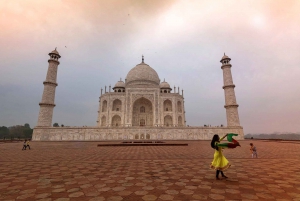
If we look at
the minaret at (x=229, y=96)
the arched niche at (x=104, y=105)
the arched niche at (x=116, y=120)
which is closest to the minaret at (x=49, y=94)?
the arched niche at (x=104, y=105)

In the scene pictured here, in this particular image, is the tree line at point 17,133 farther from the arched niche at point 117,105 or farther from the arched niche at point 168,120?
the arched niche at point 168,120

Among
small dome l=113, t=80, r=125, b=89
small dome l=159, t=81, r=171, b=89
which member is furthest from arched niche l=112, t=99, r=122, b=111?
small dome l=159, t=81, r=171, b=89

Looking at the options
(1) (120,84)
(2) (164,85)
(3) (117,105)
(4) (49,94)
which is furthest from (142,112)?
(4) (49,94)

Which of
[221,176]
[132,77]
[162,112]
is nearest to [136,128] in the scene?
[162,112]

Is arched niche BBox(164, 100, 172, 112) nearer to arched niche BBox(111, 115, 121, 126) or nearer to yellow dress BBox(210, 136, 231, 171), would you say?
arched niche BBox(111, 115, 121, 126)

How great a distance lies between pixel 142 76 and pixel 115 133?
52.3ft

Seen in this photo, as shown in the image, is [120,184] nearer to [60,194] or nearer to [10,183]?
[60,194]

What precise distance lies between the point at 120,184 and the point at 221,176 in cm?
233

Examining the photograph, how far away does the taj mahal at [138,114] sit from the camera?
22750mm

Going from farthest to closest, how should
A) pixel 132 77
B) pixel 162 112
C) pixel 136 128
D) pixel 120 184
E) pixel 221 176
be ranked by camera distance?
pixel 132 77, pixel 162 112, pixel 136 128, pixel 221 176, pixel 120 184

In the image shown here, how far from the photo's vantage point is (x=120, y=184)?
3.23 meters

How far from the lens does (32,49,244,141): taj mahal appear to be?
22750 millimetres

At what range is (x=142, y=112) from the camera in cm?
3189

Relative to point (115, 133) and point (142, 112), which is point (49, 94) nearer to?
point (115, 133)
